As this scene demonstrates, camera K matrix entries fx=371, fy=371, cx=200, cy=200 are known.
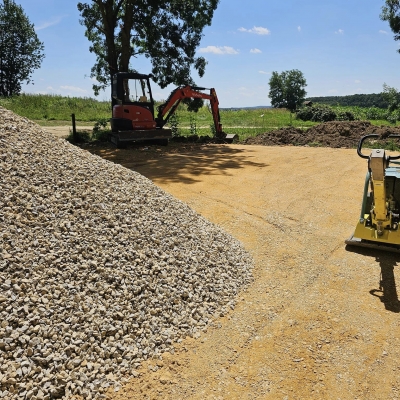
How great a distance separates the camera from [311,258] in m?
4.82

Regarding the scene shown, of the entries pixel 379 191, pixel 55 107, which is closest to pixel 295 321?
pixel 379 191

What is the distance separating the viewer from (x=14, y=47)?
3922 centimetres

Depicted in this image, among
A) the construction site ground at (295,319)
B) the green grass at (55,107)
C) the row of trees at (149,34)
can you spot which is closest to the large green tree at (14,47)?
the green grass at (55,107)

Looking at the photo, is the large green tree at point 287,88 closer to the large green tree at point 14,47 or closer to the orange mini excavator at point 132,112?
the large green tree at point 14,47

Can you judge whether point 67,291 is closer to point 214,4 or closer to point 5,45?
point 214,4

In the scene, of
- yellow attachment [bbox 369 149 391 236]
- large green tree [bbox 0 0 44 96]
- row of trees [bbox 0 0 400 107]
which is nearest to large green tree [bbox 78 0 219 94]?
row of trees [bbox 0 0 400 107]

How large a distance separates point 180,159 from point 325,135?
755 cm

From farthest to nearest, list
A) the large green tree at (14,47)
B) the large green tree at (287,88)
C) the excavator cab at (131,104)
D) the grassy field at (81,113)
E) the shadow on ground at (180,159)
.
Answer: the large green tree at (287,88)
the large green tree at (14,47)
the grassy field at (81,113)
the excavator cab at (131,104)
the shadow on ground at (180,159)

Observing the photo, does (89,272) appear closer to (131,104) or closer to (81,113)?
(131,104)

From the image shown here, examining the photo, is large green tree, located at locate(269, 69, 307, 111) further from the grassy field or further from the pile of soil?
the pile of soil

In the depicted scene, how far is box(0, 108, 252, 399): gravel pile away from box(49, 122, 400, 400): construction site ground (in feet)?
0.79

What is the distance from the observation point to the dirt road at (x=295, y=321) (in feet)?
9.06

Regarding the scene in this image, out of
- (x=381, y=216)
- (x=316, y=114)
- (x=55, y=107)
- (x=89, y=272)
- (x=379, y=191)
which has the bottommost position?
(x=89, y=272)

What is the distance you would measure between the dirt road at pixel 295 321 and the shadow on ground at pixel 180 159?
1.96m
